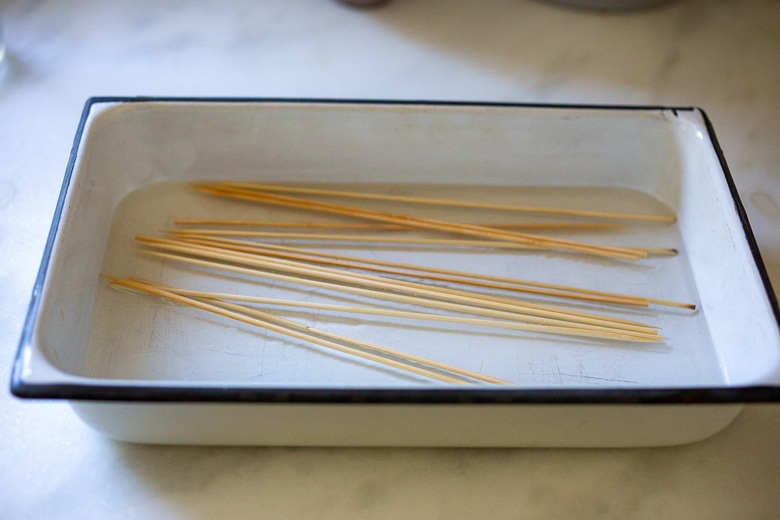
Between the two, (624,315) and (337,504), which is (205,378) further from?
(624,315)

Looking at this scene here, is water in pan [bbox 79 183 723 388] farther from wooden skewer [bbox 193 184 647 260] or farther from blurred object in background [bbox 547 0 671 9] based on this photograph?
blurred object in background [bbox 547 0 671 9]

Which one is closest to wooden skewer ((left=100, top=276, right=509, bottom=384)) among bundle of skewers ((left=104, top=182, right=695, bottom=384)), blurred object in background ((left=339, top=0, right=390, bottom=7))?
bundle of skewers ((left=104, top=182, right=695, bottom=384))

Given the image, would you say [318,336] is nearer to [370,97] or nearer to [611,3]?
[370,97]

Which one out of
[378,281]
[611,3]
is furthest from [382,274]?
[611,3]

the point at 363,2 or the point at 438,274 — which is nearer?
the point at 438,274

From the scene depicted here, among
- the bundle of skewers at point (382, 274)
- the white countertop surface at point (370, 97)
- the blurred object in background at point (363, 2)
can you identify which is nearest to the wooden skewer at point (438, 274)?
the bundle of skewers at point (382, 274)

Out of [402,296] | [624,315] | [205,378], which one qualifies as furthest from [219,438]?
[624,315]
